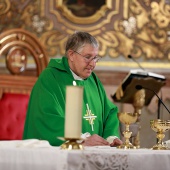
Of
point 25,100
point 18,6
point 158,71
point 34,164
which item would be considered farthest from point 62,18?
point 34,164

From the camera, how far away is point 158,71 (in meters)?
8.49

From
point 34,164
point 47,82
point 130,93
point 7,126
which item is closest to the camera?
point 34,164

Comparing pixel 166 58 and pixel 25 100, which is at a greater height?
pixel 166 58

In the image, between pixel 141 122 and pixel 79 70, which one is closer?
pixel 79 70

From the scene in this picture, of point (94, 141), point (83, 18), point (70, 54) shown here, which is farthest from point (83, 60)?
point (83, 18)

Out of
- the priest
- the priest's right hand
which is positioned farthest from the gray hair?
the priest's right hand

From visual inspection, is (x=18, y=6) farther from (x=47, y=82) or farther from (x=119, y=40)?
(x=47, y=82)

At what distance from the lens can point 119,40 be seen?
336 inches

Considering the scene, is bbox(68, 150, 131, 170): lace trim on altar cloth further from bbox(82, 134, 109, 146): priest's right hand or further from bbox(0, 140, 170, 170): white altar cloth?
bbox(82, 134, 109, 146): priest's right hand

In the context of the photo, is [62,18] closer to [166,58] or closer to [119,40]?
[119,40]

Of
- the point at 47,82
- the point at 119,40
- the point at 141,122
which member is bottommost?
the point at 141,122

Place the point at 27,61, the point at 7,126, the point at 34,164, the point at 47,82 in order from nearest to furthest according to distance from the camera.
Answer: the point at 34,164 → the point at 47,82 → the point at 7,126 → the point at 27,61

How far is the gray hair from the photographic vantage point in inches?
185

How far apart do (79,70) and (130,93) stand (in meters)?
2.21
